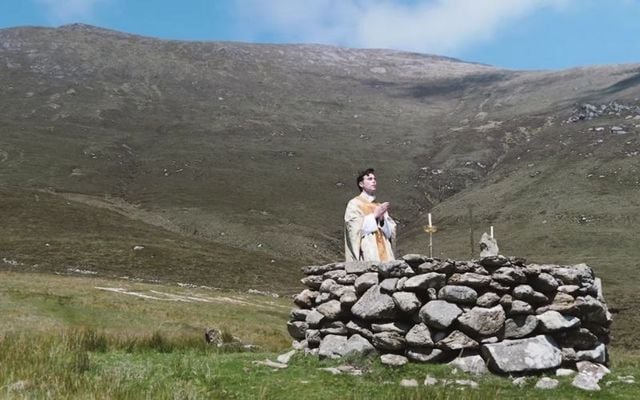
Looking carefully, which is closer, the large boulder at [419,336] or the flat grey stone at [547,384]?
the flat grey stone at [547,384]

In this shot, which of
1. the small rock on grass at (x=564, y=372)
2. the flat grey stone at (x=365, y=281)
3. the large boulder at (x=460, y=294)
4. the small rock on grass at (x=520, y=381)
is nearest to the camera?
the small rock on grass at (x=520, y=381)

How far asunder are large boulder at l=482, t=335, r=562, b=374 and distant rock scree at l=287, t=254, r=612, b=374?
0.02m

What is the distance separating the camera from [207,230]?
109 m

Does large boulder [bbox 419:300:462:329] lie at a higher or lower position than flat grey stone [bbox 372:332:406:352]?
higher

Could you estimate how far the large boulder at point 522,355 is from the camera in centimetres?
1245

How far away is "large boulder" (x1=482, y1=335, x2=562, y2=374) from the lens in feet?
40.9

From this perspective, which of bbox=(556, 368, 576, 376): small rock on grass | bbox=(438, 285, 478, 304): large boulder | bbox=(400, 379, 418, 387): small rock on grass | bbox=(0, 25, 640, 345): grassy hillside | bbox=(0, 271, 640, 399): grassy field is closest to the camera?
bbox=(0, 271, 640, 399): grassy field

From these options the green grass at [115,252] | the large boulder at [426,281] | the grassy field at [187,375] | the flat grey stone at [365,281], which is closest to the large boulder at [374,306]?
the flat grey stone at [365,281]

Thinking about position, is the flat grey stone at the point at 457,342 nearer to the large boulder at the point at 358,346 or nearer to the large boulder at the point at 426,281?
the large boulder at the point at 426,281

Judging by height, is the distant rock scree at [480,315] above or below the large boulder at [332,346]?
above

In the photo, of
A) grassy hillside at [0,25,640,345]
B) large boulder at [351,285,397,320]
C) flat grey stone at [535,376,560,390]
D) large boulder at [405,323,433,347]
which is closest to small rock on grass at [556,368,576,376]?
flat grey stone at [535,376,560,390]

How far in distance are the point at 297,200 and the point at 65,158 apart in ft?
171

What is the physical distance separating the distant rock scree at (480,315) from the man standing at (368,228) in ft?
6.45

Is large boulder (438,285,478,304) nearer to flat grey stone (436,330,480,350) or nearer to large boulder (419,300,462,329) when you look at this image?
large boulder (419,300,462,329)
